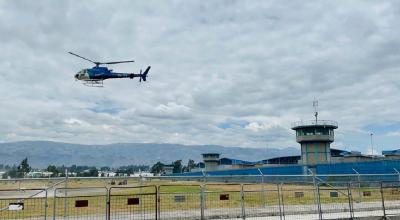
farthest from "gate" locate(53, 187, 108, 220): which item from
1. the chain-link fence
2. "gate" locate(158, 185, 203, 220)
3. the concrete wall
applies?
the concrete wall

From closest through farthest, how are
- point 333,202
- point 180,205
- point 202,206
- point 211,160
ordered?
point 202,206
point 180,205
point 333,202
point 211,160

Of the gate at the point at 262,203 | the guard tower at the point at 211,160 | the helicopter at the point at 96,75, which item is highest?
the helicopter at the point at 96,75

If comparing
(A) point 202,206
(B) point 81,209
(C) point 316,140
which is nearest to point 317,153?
(C) point 316,140

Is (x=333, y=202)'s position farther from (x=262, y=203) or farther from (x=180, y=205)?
(x=180, y=205)

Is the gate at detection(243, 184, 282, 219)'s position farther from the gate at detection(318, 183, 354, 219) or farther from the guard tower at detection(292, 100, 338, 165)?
the guard tower at detection(292, 100, 338, 165)

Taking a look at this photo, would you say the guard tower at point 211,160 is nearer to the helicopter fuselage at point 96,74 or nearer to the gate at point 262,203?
the helicopter fuselage at point 96,74

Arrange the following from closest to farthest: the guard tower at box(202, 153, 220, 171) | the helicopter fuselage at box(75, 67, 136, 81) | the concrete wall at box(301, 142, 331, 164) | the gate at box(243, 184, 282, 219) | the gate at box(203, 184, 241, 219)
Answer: the gate at box(203, 184, 241, 219)
the gate at box(243, 184, 282, 219)
the helicopter fuselage at box(75, 67, 136, 81)
the concrete wall at box(301, 142, 331, 164)
the guard tower at box(202, 153, 220, 171)

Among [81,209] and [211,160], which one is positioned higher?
[211,160]

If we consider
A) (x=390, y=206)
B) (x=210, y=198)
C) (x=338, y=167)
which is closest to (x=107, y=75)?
(x=338, y=167)

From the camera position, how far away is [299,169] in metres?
67.6

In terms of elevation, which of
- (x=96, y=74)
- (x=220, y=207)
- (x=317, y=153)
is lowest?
(x=220, y=207)

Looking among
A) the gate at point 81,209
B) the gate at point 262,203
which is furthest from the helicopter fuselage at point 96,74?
the gate at point 81,209

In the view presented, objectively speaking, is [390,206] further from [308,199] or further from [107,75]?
[107,75]

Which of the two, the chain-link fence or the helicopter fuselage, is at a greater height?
the helicopter fuselage
